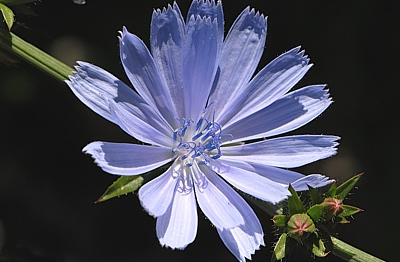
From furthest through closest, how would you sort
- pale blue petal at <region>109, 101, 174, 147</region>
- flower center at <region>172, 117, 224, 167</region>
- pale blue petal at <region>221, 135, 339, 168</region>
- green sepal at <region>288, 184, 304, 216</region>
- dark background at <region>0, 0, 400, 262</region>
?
dark background at <region>0, 0, 400, 262</region>
flower center at <region>172, 117, 224, 167</region>
pale blue petal at <region>221, 135, 339, 168</region>
green sepal at <region>288, 184, 304, 216</region>
pale blue petal at <region>109, 101, 174, 147</region>

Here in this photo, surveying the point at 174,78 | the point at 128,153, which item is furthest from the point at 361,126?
the point at 128,153

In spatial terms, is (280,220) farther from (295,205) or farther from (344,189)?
(344,189)

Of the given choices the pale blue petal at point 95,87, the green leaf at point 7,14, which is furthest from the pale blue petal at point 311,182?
the green leaf at point 7,14

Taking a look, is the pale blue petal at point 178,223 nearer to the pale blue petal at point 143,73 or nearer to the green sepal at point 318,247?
the pale blue petal at point 143,73

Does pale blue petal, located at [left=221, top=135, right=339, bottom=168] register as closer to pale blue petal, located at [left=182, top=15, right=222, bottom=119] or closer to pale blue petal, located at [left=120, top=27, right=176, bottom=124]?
pale blue petal, located at [left=182, top=15, right=222, bottom=119]

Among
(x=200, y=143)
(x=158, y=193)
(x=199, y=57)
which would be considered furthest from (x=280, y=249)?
(x=199, y=57)

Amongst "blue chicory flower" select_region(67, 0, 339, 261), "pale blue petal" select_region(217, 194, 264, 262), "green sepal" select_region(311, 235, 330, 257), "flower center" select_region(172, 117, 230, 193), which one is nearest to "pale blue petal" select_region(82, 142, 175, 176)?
"blue chicory flower" select_region(67, 0, 339, 261)
